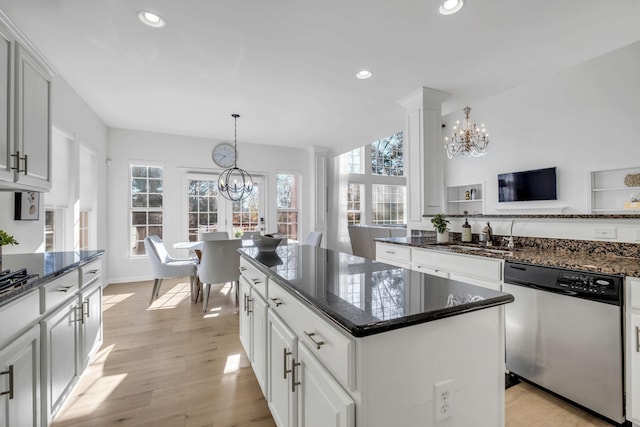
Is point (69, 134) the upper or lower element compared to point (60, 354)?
upper

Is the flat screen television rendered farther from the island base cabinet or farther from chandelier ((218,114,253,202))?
the island base cabinet

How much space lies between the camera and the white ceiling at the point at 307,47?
80.0 inches

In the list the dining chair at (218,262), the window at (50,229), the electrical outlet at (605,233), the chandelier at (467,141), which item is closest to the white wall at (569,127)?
the electrical outlet at (605,233)

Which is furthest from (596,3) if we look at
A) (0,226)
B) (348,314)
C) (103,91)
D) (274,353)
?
(103,91)

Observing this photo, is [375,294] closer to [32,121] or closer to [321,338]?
[321,338]


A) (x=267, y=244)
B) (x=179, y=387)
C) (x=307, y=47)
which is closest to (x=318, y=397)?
(x=267, y=244)

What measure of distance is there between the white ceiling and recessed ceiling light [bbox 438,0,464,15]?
48 mm

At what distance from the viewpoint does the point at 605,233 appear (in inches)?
77.2

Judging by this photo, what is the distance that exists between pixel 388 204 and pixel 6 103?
776cm

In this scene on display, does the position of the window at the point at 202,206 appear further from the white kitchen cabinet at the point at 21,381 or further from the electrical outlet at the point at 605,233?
the electrical outlet at the point at 605,233

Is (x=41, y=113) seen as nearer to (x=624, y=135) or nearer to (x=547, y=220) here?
(x=547, y=220)

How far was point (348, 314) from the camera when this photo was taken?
81 centimetres

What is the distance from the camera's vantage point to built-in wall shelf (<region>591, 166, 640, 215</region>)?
397 centimetres

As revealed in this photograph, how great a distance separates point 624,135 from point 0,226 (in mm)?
6991
